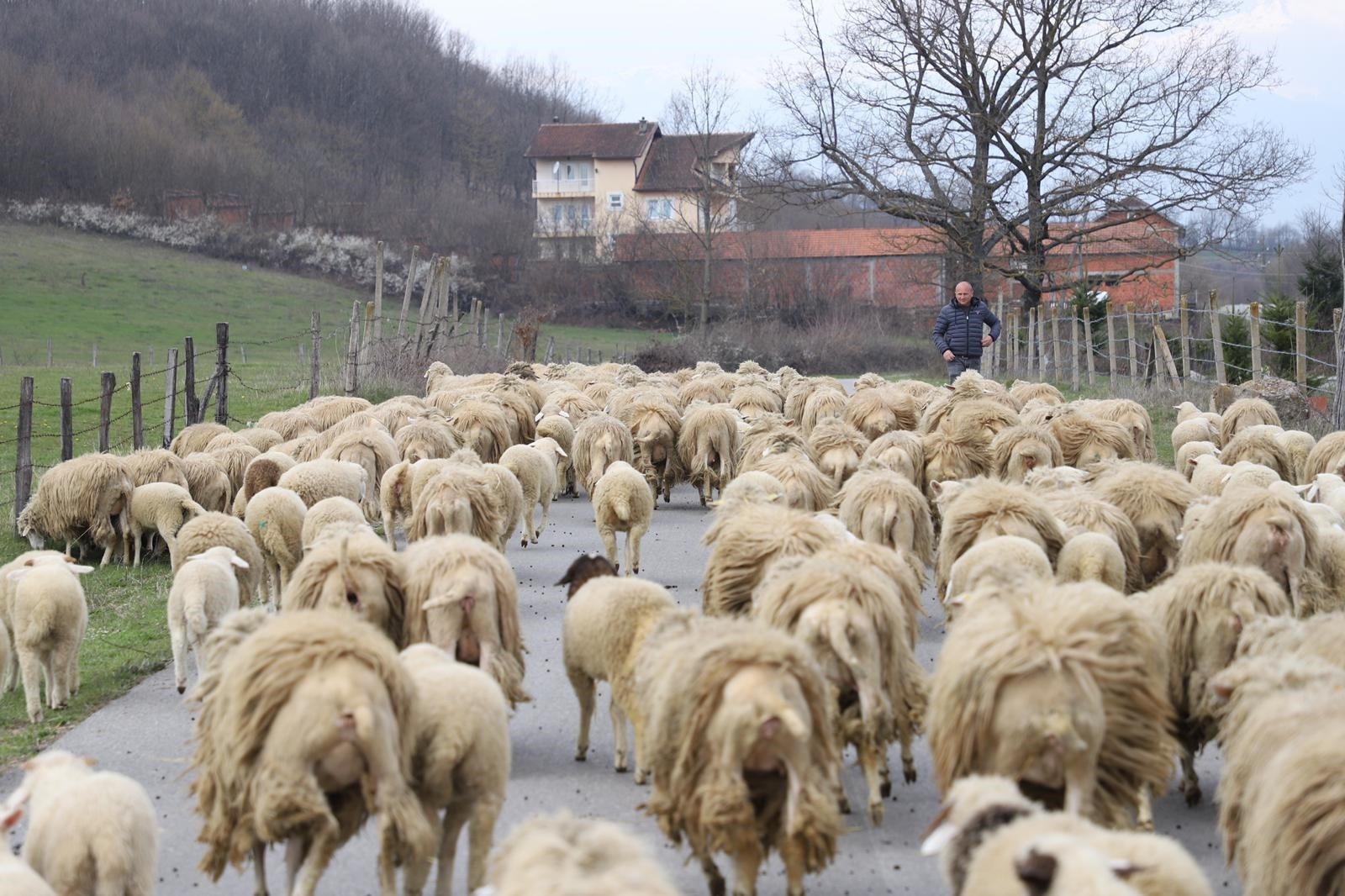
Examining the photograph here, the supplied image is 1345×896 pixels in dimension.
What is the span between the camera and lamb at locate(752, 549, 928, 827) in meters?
5.74

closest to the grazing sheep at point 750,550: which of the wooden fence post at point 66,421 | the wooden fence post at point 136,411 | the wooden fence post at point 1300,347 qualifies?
the wooden fence post at point 66,421

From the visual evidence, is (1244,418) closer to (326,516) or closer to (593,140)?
(326,516)

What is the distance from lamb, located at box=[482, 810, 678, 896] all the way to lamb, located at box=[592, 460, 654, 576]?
263 inches

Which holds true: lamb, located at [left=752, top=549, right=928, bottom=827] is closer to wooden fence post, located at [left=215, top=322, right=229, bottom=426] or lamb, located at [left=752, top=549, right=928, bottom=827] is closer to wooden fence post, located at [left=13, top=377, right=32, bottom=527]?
wooden fence post, located at [left=13, top=377, right=32, bottom=527]

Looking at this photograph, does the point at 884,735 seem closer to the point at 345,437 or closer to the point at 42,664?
the point at 42,664

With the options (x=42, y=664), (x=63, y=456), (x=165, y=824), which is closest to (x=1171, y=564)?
(x=165, y=824)

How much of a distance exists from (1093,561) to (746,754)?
3.25m

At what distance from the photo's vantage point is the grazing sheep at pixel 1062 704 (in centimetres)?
489

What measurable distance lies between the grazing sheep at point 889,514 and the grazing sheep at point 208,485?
19.4 ft

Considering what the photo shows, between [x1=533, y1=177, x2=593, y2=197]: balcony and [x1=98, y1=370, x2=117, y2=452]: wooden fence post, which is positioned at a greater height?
[x1=533, y1=177, x2=593, y2=197]: balcony

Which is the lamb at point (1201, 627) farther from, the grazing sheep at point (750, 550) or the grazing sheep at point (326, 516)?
the grazing sheep at point (326, 516)

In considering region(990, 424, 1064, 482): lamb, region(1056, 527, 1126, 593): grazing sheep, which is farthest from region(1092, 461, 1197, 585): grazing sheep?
region(990, 424, 1064, 482): lamb

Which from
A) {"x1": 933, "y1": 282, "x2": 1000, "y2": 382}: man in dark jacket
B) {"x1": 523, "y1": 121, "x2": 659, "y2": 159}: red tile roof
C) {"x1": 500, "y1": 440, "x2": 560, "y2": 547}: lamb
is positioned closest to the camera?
{"x1": 500, "y1": 440, "x2": 560, "y2": 547}: lamb

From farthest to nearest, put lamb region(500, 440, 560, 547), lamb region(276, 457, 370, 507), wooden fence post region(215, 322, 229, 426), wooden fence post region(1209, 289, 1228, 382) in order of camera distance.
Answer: wooden fence post region(1209, 289, 1228, 382), wooden fence post region(215, 322, 229, 426), lamb region(500, 440, 560, 547), lamb region(276, 457, 370, 507)
